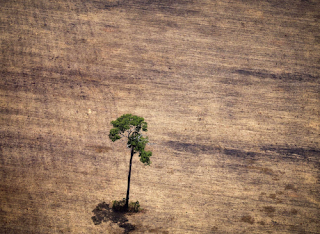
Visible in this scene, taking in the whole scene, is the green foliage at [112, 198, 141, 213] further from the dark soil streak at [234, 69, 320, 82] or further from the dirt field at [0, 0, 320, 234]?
the dark soil streak at [234, 69, 320, 82]

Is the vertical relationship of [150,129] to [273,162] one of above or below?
above

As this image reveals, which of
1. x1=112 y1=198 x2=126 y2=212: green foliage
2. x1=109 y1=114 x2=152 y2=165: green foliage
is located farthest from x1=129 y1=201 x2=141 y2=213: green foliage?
x1=109 y1=114 x2=152 y2=165: green foliage

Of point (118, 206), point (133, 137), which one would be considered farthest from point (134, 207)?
point (133, 137)

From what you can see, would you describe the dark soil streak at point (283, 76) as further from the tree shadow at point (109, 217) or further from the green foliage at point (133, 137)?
the tree shadow at point (109, 217)

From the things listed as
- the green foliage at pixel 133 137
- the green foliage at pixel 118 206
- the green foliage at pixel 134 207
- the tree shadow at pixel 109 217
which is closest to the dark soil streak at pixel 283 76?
the green foliage at pixel 133 137

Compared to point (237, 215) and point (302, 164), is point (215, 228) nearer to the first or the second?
point (237, 215)

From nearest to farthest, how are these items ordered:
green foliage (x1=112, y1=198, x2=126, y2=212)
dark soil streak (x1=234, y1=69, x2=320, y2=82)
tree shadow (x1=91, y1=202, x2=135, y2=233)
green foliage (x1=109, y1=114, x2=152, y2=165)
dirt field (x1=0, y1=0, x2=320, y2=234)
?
green foliage (x1=109, y1=114, x2=152, y2=165) < tree shadow (x1=91, y1=202, x2=135, y2=233) < green foliage (x1=112, y1=198, x2=126, y2=212) < dirt field (x1=0, y1=0, x2=320, y2=234) < dark soil streak (x1=234, y1=69, x2=320, y2=82)

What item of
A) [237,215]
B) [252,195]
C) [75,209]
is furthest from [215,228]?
[75,209]

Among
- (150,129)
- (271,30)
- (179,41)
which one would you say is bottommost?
(150,129)
